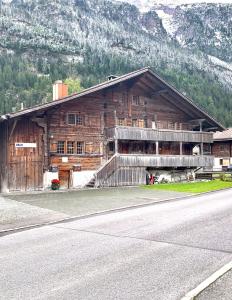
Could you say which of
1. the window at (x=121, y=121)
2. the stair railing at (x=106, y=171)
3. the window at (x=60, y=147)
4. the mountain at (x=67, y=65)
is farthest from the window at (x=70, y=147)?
the mountain at (x=67, y=65)

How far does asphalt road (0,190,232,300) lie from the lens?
22.9 feet

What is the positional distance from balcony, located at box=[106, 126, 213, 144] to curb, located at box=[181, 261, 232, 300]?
2665 centimetres

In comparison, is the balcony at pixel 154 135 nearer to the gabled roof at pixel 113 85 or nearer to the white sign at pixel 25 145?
the gabled roof at pixel 113 85

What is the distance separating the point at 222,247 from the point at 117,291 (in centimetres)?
428

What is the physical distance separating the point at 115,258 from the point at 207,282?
8.55 ft

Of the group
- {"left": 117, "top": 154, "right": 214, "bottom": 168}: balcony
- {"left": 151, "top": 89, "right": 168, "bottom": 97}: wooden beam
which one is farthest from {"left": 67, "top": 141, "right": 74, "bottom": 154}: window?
{"left": 151, "top": 89, "right": 168, "bottom": 97}: wooden beam

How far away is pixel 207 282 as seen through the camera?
7.09m

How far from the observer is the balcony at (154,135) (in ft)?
114

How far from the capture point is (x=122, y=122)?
124ft

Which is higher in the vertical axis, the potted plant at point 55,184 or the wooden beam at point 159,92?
the wooden beam at point 159,92

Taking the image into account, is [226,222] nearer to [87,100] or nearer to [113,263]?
[113,263]

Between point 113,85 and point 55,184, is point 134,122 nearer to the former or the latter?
point 113,85

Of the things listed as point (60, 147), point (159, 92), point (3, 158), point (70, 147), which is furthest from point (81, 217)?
point (159, 92)

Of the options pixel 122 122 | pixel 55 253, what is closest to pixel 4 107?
pixel 122 122
